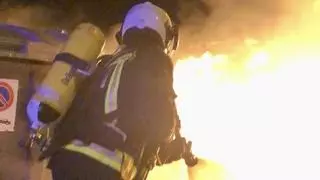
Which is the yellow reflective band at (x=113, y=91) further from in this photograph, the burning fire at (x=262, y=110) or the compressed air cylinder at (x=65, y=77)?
the burning fire at (x=262, y=110)

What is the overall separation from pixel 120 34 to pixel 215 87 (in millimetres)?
2098

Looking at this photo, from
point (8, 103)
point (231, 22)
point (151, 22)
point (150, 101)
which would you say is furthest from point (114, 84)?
point (231, 22)

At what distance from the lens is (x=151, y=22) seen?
3.92 meters

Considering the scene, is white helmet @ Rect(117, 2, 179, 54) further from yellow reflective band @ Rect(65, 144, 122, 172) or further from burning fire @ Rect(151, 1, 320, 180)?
burning fire @ Rect(151, 1, 320, 180)

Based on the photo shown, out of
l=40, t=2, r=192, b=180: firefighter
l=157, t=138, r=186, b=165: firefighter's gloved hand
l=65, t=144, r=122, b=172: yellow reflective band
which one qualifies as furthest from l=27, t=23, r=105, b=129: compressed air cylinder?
l=157, t=138, r=186, b=165: firefighter's gloved hand

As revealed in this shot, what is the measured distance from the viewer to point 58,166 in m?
3.50

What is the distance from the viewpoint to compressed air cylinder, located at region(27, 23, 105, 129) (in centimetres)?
361

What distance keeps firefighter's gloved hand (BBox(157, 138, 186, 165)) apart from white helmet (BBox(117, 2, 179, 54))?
24.7 inches

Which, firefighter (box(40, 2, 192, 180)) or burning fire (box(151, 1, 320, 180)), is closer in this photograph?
firefighter (box(40, 2, 192, 180))

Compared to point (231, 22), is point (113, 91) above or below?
below

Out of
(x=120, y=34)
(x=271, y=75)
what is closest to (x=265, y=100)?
(x=271, y=75)

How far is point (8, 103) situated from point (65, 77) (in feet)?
2.99

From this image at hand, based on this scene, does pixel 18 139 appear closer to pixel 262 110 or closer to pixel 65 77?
pixel 65 77

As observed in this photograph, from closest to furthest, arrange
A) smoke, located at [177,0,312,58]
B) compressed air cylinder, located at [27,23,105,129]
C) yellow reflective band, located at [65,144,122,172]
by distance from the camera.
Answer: yellow reflective band, located at [65,144,122,172] → compressed air cylinder, located at [27,23,105,129] → smoke, located at [177,0,312,58]
